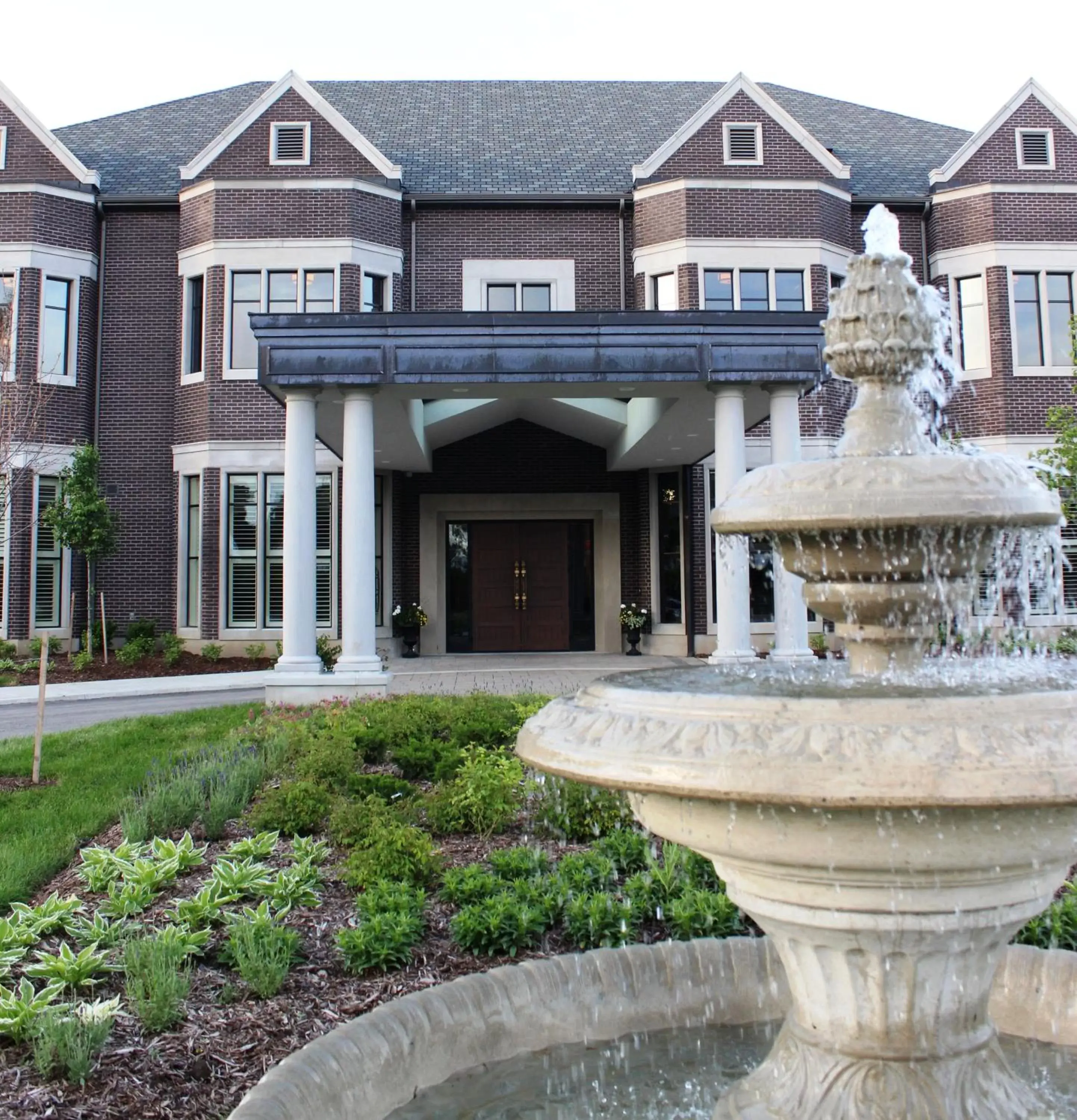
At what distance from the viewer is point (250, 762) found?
755 cm

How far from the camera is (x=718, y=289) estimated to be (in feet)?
61.6

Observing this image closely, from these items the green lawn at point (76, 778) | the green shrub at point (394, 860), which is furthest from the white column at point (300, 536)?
the green shrub at point (394, 860)

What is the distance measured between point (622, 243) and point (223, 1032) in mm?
18026

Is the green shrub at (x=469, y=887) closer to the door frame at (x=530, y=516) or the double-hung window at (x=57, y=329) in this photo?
the door frame at (x=530, y=516)

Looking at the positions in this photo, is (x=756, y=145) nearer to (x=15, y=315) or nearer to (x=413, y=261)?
(x=413, y=261)

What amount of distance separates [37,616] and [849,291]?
18.6 m

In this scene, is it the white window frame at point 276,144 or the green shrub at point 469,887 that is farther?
the white window frame at point 276,144

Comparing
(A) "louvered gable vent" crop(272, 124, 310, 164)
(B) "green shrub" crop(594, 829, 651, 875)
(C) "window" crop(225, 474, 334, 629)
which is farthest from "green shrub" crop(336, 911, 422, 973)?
(A) "louvered gable vent" crop(272, 124, 310, 164)

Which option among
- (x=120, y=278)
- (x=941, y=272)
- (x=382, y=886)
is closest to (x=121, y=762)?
(x=382, y=886)

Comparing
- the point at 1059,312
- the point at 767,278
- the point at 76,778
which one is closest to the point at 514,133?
the point at 767,278

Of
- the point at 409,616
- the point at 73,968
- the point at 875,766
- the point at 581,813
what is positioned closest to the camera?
the point at 875,766

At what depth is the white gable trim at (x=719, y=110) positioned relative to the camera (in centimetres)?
1914

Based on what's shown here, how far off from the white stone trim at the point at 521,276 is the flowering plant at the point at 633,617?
590 cm

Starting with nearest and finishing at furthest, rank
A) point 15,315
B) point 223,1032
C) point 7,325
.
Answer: point 223,1032 → point 7,325 → point 15,315
